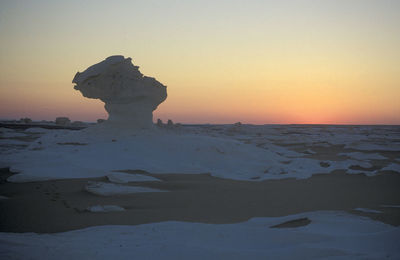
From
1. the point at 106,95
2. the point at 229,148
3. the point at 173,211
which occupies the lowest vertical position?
the point at 173,211

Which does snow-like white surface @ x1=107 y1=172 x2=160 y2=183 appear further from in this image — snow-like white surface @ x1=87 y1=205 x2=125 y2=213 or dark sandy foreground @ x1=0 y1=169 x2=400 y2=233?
snow-like white surface @ x1=87 y1=205 x2=125 y2=213

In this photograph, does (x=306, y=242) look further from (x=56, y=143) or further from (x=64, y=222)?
(x=56, y=143)

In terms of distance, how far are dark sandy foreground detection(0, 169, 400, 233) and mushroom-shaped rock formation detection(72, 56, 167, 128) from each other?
7417mm

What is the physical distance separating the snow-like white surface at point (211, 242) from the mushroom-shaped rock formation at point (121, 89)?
40.9ft

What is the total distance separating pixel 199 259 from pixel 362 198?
19.7ft

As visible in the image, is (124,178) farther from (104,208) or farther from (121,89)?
(121,89)

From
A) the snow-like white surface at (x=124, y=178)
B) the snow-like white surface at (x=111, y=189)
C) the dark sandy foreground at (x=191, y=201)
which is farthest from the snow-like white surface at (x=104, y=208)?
the snow-like white surface at (x=124, y=178)

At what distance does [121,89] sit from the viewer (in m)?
16.9

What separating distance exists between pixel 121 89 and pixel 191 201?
10924mm

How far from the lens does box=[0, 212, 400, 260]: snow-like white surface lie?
3.73 meters

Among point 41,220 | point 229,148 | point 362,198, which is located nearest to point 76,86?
point 229,148

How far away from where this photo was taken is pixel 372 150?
24.7 meters

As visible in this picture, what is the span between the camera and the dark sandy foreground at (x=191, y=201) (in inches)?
231

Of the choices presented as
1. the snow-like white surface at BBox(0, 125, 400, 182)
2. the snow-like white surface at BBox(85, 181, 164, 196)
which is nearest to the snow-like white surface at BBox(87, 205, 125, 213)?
the snow-like white surface at BBox(85, 181, 164, 196)
